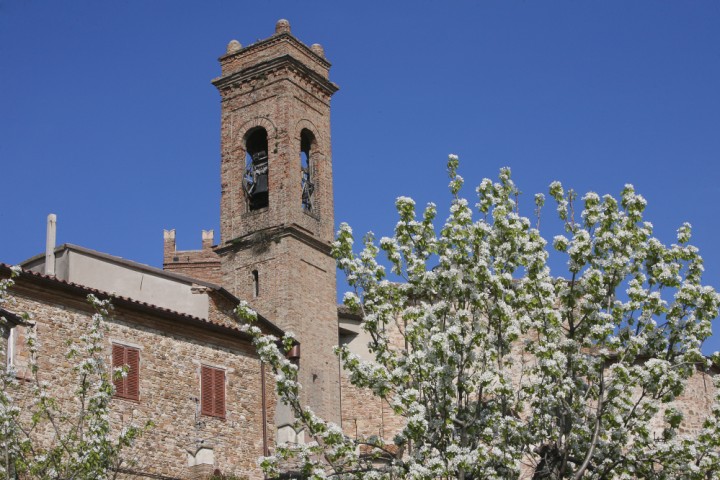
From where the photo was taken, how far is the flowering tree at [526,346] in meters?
14.2

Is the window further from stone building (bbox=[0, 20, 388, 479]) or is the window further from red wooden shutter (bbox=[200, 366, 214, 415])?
red wooden shutter (bbox=[200, 366, 214, 415])

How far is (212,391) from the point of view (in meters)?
26.4

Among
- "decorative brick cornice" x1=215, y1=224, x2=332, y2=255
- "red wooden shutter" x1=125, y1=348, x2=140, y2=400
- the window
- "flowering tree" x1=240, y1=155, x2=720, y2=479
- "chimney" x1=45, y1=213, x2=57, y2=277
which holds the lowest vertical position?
"flowering tree" x1=240, y1=155, x2=720, y2=479

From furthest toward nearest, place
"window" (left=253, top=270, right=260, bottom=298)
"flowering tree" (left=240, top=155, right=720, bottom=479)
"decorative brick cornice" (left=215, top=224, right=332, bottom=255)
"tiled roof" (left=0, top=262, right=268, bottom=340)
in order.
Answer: "decorative brick cornice" (left=215, top=224, right=332, bottom=255) < "window" (left=253, top=270, right=260, bottom=298) < "tiled roof" (left=0, top=262, right=268, bottom=340) < "flowering tree" (left=240, top=155, right=720, bottom=479)

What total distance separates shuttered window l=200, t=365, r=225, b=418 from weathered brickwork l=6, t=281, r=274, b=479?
0.47 feet

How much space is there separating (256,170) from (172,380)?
14.2 metres

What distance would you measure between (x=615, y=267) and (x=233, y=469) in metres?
13.9

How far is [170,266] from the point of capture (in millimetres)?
48938

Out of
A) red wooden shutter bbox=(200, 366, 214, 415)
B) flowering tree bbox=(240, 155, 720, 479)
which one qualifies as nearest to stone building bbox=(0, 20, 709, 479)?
red wooden shutter bbox=(200, 366, 214, 415)

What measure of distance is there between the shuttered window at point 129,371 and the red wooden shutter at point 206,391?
194 centimetres

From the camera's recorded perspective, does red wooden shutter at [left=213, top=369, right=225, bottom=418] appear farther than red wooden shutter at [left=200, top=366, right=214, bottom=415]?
Yes

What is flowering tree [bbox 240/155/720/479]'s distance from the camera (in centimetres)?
1424

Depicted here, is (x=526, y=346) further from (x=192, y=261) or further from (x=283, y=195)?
(x=192, y=261)

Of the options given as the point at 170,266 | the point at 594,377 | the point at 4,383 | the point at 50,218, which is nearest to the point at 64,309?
the point at 50,218
